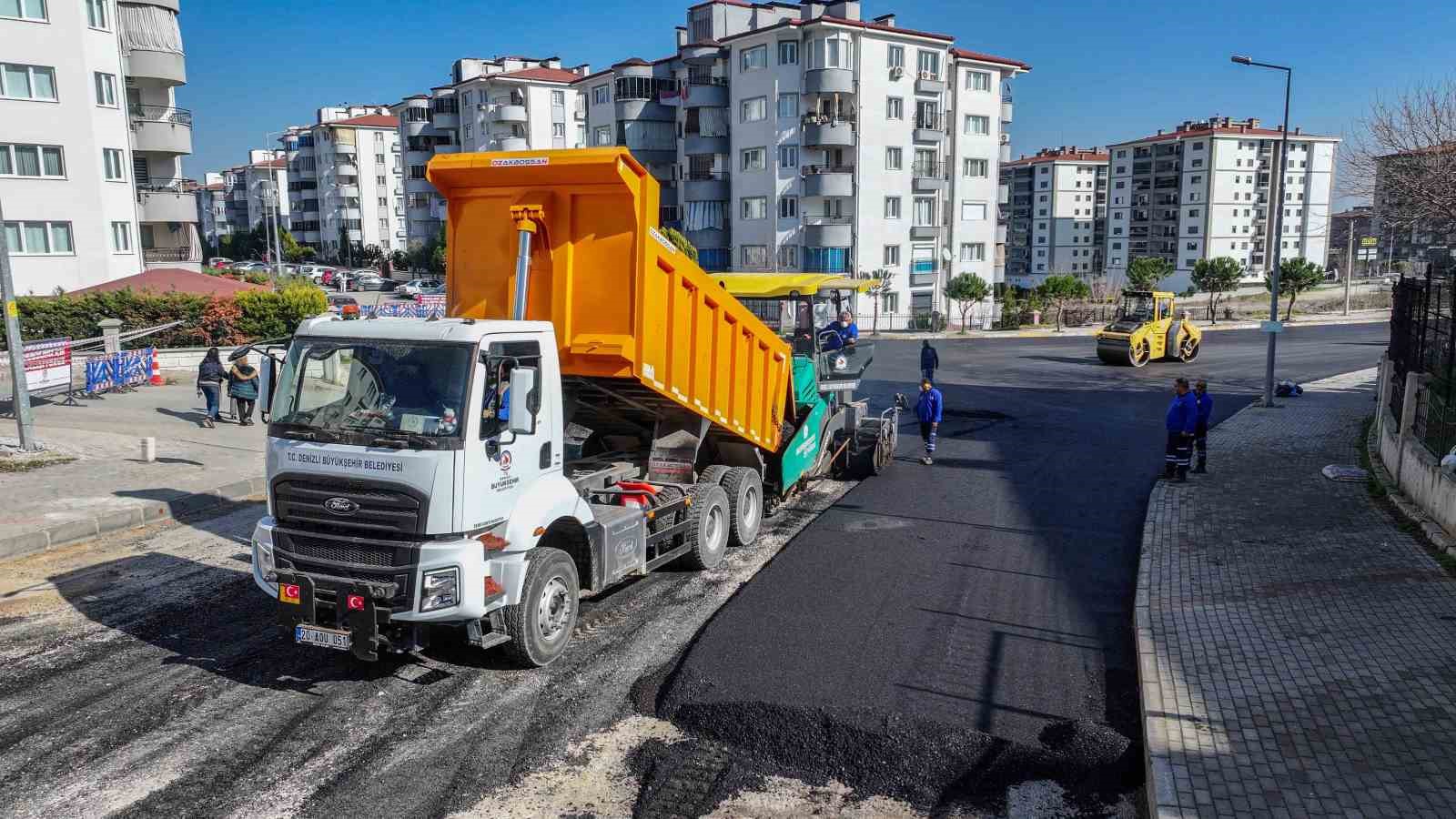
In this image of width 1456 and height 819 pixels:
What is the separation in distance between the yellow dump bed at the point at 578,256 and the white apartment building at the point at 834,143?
4147cm

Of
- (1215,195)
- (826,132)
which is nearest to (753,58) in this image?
(826,132)

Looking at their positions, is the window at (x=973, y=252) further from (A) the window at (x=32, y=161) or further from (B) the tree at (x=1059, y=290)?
(A) the window at (x=32, y=161)

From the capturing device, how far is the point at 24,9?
31344mm

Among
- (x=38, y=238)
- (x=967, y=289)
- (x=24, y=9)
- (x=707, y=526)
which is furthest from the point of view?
(x=967, y=289)

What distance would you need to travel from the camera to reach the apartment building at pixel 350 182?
92.3 meters

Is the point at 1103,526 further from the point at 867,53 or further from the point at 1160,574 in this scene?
the point at 867,53

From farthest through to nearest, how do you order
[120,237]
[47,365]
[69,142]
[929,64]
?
[929,64] → [120,237] → [69,142] → [47,365]

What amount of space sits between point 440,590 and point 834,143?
45.4 metres

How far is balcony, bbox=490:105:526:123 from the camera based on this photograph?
70.2 meters

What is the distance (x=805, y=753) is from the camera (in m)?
6.16

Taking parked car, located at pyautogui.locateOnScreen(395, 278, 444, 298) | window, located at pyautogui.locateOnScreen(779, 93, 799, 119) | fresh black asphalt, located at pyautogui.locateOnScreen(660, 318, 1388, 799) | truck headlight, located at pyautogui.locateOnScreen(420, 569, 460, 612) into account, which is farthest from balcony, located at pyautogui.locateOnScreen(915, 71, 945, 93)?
truck headlight, located at pyautogui.locateOnScreen(420, 569, 460, 612)

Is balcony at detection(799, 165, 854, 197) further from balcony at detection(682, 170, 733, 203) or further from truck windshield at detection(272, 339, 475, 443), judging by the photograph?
truck windshield at detection(272, 339, 475, 443)

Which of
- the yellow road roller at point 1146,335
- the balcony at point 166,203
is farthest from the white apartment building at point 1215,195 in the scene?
the balcony at point 166,203

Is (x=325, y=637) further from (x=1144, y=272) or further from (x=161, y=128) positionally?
(x=1144, y=272)
